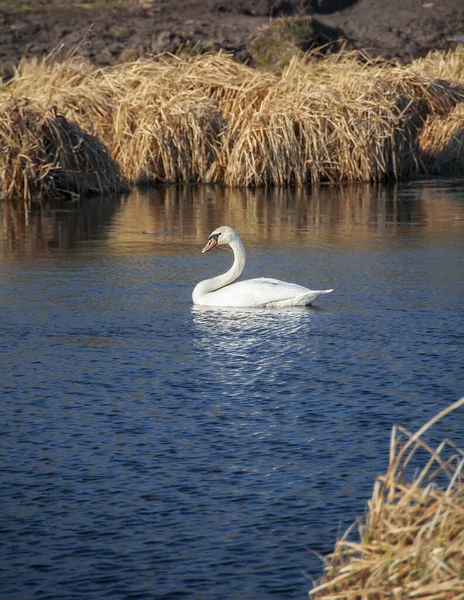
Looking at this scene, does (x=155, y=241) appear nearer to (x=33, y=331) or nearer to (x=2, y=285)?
(x=2, y=285)

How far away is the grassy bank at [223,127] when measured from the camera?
1967cm

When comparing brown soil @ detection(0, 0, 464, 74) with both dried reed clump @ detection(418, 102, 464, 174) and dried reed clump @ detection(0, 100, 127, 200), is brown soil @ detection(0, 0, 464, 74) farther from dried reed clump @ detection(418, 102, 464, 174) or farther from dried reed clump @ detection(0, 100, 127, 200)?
dried reed clump @ detection(0, 100, 127, 200)

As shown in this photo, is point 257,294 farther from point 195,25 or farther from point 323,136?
point 195,25

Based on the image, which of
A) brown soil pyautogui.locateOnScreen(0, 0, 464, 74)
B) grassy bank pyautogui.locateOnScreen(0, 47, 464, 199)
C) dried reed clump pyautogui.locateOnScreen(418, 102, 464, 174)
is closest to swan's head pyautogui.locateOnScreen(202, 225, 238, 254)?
grassy bank pyautogui.locateOnScreen(0, 47, 464, 199)

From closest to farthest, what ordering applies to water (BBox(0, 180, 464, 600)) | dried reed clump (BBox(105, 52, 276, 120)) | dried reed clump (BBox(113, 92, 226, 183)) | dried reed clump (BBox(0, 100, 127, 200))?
water (BBox(0, 180, 464, 600))
dried reed clump (BBox(0, 100, 127, 200))
dried reed clump (BBox(113, 92, 226, 183))
dried reed clump (BBox(105, 52, 276, 120))

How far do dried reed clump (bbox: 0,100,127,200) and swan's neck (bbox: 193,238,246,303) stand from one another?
8924 millimetres

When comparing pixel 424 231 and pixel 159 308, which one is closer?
pixel 159 308

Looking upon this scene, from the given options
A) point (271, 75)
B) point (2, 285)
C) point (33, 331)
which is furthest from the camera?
point (271, 75)

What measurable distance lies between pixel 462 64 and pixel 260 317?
19017 millimetres

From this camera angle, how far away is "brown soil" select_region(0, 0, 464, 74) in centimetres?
3562

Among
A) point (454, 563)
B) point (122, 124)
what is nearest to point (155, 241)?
point (122, 124)

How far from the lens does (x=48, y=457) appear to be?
6316 mm

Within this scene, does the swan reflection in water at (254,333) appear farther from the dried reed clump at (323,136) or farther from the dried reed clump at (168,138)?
the dried reed clump at (168,138)

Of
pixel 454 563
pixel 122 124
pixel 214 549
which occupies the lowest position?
pixel 214 549
